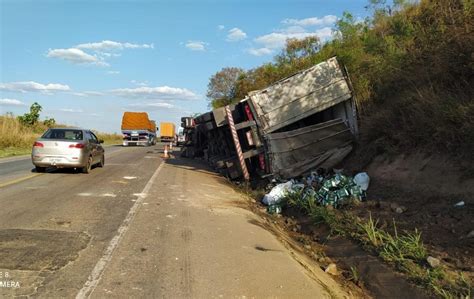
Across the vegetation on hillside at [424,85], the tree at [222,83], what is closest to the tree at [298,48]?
the vegetation on hillside at [424,85]

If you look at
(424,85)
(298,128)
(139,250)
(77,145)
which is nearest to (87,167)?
(77,145)

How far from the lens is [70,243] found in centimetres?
601

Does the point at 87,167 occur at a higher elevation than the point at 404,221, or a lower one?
higher

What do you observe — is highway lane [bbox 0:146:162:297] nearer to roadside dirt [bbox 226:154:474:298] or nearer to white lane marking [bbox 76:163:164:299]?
white lane marking [bbox 76:163:164:299]

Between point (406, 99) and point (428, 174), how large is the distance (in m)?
2.54

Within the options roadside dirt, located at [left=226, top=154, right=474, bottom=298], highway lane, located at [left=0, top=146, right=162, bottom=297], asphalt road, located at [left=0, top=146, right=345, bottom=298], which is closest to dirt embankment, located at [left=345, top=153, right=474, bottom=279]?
roadside dirt, located at [left=226, top=154, right=474, bottom=298]

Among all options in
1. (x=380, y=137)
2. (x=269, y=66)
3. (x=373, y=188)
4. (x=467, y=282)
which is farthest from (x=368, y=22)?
(x=467, y=282)

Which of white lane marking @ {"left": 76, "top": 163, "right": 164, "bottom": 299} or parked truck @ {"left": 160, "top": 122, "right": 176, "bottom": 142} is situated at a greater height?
parked truck @ {"left": 160, "top": 122, "right": 176, "bottom": 142}

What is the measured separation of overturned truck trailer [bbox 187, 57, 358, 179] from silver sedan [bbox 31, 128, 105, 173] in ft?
16.6

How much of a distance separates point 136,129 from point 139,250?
38.1 m

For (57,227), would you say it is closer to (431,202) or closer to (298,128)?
(431,202)

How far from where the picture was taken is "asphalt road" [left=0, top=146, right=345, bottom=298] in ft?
15.2

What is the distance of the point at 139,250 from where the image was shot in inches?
231

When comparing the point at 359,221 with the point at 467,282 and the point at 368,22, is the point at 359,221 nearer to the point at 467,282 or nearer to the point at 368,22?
the point at 467,282
